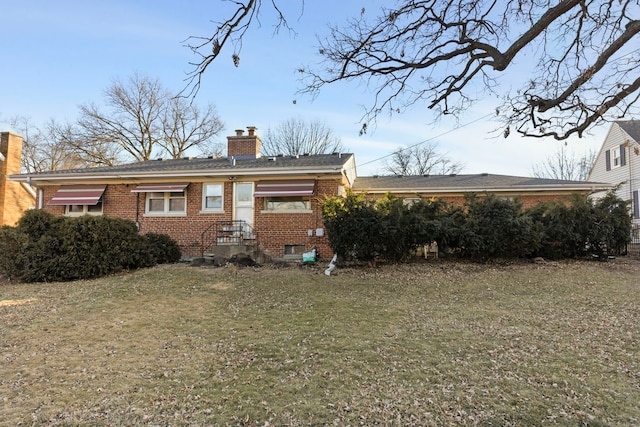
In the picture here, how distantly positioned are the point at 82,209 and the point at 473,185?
15602 millimetres

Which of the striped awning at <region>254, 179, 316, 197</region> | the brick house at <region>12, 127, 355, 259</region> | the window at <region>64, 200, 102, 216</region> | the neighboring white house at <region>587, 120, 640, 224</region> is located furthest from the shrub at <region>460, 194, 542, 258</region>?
the neighboring white house at <region>587, 120, 640, 224</region>

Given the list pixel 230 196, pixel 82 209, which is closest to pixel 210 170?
pixel 230 196

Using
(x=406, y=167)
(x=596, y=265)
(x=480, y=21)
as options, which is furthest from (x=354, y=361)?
(x=406, y=167)

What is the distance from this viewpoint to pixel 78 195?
47.0 ft

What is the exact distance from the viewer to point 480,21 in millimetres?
7520

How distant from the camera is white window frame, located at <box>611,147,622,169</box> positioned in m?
22.5

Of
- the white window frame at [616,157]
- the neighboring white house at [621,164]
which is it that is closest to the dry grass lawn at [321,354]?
the neighboring white house at [621,164]

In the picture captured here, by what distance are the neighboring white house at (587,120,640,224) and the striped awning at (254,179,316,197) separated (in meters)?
17.8

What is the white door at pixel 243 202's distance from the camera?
13.7 metres

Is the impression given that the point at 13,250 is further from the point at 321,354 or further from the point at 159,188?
the point at 321,354

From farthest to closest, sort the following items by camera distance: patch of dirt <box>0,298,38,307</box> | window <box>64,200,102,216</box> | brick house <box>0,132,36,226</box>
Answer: brick house <box>0,132,36,226</box> → window <box>64,200,102,216</box> → patch of dirt <box>0,298,38,307</box>

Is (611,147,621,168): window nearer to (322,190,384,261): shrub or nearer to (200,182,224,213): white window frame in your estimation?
(322,190,384,261): shrub

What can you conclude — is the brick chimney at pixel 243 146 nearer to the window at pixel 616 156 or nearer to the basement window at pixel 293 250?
the basement window at pixel 293 250

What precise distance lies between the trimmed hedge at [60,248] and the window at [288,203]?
16.3 ft
